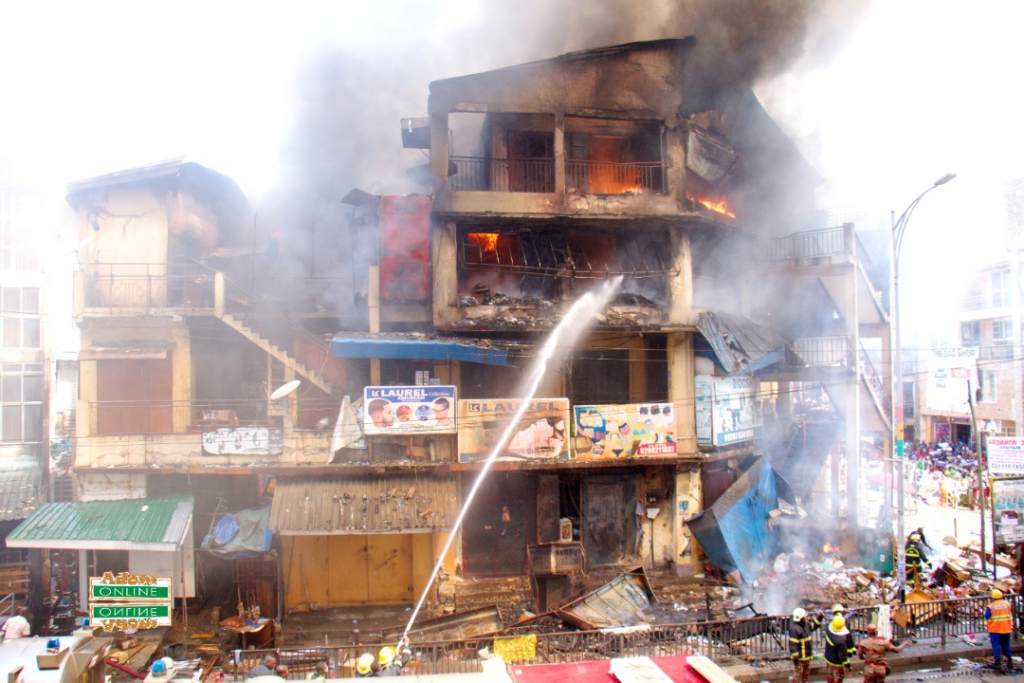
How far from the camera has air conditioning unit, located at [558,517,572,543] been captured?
57.4 ft

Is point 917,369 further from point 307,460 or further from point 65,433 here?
point 65,433

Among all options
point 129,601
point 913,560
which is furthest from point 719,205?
point 129,601

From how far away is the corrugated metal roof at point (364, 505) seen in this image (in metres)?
14.5

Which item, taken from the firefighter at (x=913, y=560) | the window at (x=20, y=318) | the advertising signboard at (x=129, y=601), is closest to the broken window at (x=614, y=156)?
the firefighter at (x=913, y=560)

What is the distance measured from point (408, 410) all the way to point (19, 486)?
39.9 ft

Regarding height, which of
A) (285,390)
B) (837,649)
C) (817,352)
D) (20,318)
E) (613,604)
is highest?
(20,318)

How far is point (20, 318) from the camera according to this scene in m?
18.6

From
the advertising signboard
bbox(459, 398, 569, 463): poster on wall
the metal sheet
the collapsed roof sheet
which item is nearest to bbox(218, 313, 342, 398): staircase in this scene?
bbox(459, 398, 569, 463): poster on wall

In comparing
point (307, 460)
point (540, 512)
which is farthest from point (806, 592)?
point (307, 460)

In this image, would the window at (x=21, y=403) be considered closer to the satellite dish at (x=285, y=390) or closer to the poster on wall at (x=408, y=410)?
the satellite dish at (x=285, y=390)

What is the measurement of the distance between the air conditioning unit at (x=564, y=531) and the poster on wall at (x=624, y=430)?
242 centimetres

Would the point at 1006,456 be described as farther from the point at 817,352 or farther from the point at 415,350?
the point at 415,350

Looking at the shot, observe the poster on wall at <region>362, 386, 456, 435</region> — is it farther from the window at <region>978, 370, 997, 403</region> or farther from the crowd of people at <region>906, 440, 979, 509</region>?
A: the window at <region>978, 370, 997, 403</region>

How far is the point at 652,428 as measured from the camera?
666 inches
